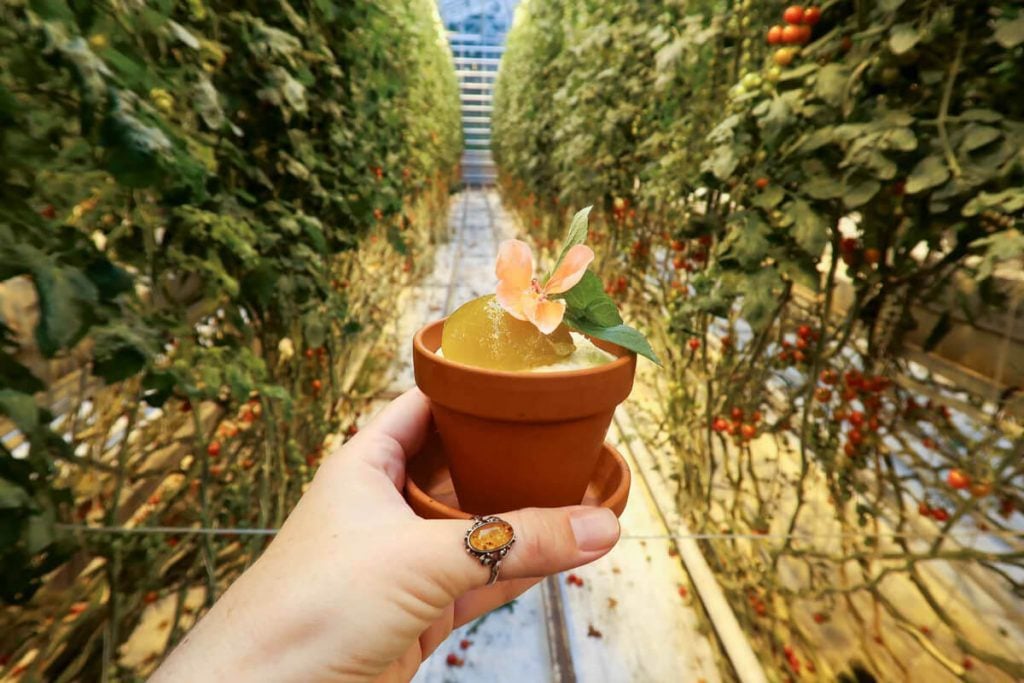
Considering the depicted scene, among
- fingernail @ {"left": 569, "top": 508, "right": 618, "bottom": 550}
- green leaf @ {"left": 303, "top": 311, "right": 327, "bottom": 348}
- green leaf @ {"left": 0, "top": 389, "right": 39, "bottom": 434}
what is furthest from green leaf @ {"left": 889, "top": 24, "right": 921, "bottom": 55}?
green leaf @ {"left": 303, "top": 311, "right": 327, "bottom": 348}

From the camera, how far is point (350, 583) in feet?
1.86

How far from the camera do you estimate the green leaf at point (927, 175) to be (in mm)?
940

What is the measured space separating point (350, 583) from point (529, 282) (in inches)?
13.5

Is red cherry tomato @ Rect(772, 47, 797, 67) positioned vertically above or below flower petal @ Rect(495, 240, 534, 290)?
above

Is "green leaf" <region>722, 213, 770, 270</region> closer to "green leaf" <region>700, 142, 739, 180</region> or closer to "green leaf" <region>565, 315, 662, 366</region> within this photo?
"green leaf" <region>700, 142, 739, 180</region>

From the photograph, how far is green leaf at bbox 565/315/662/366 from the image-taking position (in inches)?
22.3

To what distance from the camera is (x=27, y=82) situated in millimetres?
697

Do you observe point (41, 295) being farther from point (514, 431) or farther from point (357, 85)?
point (357, 85)

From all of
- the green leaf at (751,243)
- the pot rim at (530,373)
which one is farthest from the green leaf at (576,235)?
the green leaf at (751,243)

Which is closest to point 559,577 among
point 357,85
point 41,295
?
point 41,295

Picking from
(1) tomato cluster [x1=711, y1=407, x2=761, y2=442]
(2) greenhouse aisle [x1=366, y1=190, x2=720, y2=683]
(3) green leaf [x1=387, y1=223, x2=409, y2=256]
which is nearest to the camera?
(2) greenhouse aisle [x1=366, y1=190, x2=720, y2=683]

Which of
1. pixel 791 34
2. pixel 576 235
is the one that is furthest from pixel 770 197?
pixel 576 235

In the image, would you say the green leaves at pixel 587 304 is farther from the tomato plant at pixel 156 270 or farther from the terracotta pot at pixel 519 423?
the tomato plant at pixel 156 270

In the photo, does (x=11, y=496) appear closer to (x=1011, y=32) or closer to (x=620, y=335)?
(x=620, y=335)
